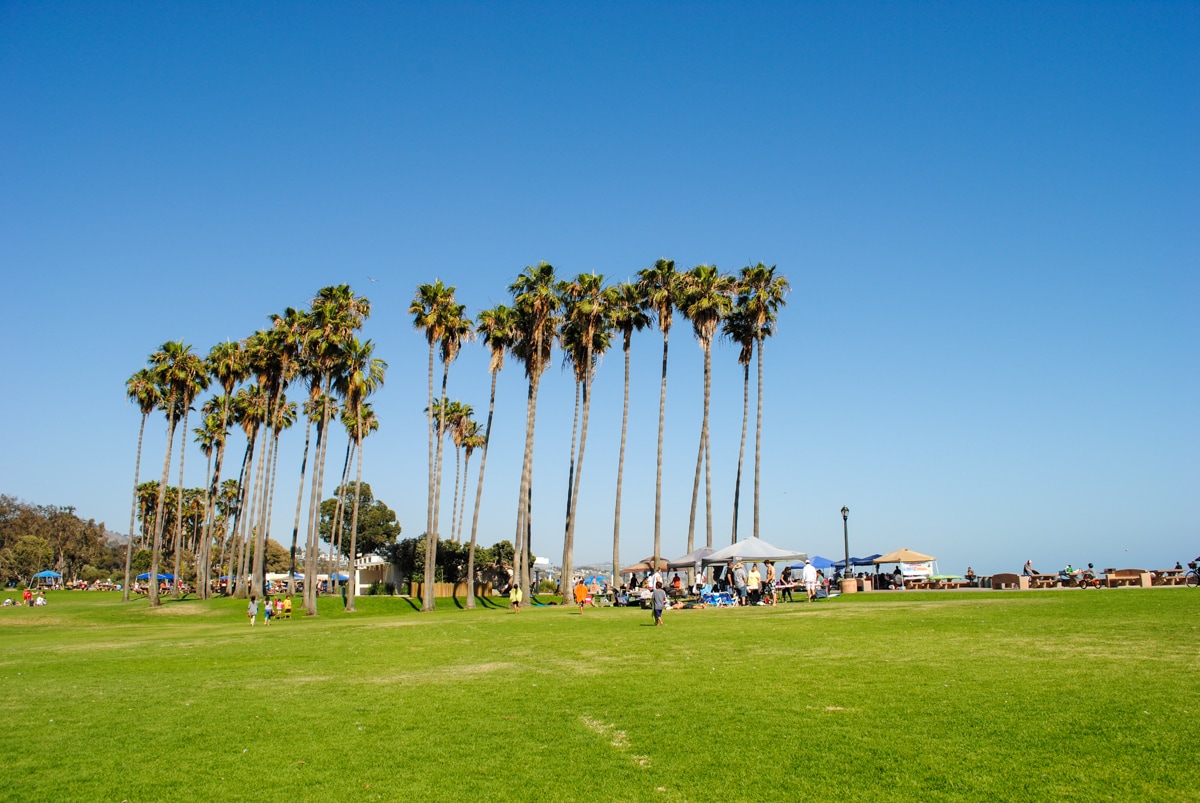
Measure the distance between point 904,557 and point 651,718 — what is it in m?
Result: 45.9

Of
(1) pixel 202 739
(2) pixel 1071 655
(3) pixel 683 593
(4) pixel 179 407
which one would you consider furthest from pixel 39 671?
(4) pixel 179 407

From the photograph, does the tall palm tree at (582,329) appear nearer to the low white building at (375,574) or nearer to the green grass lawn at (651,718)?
the green grass lawn at (651,718)

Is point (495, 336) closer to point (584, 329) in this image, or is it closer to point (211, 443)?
point (584, 329)

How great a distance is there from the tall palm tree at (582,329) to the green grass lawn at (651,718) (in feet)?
89.5

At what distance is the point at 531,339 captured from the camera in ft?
157

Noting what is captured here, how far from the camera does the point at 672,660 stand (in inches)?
646

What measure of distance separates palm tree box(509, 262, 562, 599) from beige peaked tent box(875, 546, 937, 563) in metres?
23.1

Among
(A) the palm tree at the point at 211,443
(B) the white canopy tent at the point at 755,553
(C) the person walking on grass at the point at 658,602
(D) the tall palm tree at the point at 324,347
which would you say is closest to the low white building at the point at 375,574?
(A) the palm tree at the point at 211,443

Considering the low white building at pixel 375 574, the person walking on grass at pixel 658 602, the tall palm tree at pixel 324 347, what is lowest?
the low white building at pixel 375 574

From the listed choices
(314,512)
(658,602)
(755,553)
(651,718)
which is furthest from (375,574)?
(651,718)

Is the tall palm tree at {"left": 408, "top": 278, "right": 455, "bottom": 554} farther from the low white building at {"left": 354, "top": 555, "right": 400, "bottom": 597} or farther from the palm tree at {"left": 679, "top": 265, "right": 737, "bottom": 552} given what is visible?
the low white building at {"left": 354, "top": 555, "right": 400, "bottom": 597}

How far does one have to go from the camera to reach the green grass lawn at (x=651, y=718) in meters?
8.41

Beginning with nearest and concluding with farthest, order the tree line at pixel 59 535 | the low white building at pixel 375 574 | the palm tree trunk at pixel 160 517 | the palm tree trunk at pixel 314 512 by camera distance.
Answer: the palm tree trunk at pixel 314 512 < the palm tree trunk at pixel 160 517 < the low white building at pixel 375 574 < the tree line at pixel 59 535

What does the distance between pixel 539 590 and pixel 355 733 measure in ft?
215
